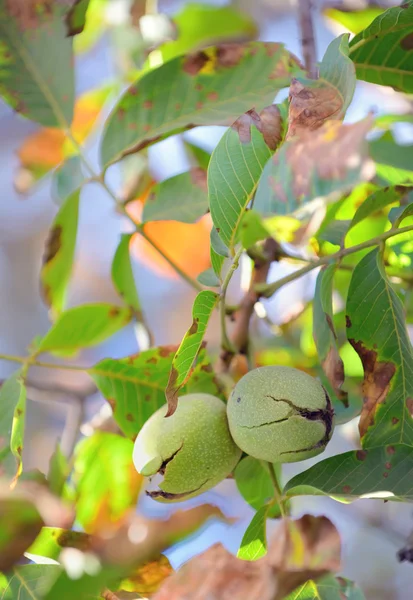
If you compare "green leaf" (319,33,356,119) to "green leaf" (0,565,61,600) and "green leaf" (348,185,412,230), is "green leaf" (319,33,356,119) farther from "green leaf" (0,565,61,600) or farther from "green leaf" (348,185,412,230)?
"green leaf" (0,565,61,600)

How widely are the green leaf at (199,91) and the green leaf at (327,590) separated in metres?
0.58

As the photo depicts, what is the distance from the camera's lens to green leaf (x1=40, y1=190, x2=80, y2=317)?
1.06 m

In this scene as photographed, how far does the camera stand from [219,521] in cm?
79

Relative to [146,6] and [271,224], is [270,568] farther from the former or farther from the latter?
[146,6]

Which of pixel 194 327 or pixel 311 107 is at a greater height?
pixel 311 107

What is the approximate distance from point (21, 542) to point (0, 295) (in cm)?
283

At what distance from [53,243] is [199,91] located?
0.38 meters

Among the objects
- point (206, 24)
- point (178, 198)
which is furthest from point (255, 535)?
point (206, 24)

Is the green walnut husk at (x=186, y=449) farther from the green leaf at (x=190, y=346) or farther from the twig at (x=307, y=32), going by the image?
the twig at (x=307, y=32)

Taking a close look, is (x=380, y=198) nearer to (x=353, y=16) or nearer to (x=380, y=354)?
(x=380, y=354)

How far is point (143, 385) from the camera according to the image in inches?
32.3

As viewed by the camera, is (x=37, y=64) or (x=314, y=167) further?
(x=37, y=64)

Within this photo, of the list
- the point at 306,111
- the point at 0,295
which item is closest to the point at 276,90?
the point at 306,111

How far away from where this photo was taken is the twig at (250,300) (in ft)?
2.98
